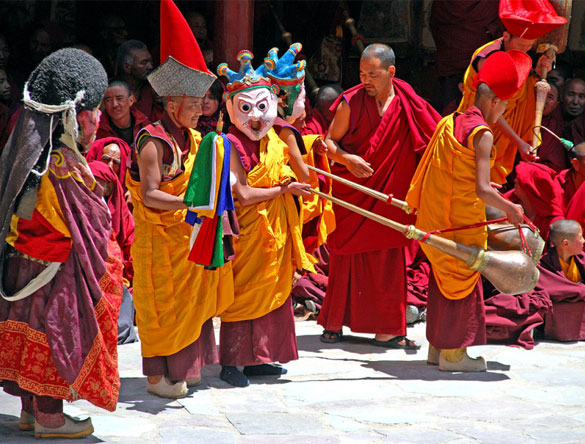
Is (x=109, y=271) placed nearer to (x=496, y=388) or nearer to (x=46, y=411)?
(x=46, y=411)

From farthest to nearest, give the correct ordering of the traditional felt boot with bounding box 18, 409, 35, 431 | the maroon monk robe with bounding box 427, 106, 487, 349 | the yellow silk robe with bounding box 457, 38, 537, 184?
the yellow silk robe with bounding box 457, 38, 537, 184, the maroon monk robe with bounding box 427, 106, 487, 349, the traditional felt boot with bounding box 18, 409, 35, 431

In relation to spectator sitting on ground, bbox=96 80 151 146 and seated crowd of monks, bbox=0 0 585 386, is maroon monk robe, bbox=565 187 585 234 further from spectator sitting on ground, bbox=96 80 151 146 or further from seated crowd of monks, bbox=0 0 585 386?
spectator sitting on ground, bbox=96 80 151 146

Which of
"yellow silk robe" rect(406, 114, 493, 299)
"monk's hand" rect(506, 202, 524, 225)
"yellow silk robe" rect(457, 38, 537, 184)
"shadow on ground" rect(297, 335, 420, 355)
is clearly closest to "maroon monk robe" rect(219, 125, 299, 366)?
"shadow on ground" rect(297, 335, 420, 355)

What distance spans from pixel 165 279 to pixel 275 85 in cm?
134

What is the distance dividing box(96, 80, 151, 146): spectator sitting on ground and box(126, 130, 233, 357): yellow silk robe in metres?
2.73

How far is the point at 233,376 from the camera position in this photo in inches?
205

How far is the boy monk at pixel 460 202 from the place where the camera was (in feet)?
17.6

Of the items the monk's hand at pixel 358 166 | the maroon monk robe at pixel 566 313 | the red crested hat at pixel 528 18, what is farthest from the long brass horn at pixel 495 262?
the red crested hat at pixel 528 18

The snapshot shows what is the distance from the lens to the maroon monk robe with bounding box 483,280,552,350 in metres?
6.36

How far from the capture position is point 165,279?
4.81m

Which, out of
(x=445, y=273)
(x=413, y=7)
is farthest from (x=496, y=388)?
(x=413, y=7)

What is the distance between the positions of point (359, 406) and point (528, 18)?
11.1 feet

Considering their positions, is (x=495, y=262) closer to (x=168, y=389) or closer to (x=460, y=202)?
(x=460, y=202)

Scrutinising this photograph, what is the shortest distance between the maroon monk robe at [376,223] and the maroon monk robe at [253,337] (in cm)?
109
